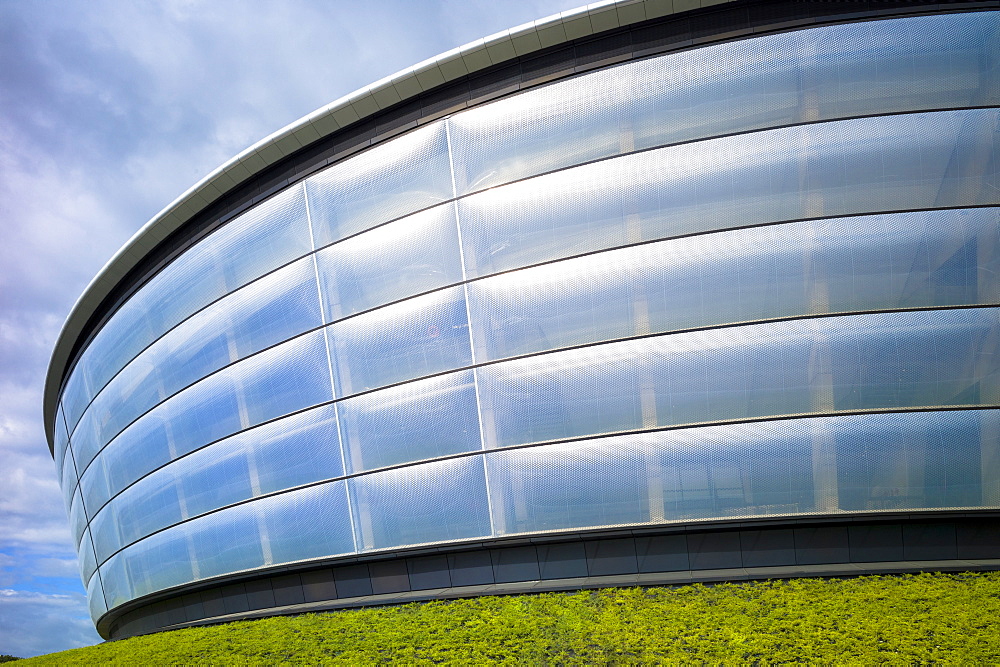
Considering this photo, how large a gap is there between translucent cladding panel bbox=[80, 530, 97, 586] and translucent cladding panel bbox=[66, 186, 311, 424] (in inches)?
297

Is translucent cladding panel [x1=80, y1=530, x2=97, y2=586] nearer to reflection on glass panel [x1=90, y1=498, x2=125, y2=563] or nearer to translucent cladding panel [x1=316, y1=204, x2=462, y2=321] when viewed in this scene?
reflection on glass panel [x1=90, y1=498, x2=125, y2=563]

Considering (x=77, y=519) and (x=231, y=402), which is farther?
(x=77, y=519)

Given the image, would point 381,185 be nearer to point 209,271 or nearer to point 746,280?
point 209,271

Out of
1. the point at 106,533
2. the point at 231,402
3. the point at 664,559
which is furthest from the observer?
the point at 106,533

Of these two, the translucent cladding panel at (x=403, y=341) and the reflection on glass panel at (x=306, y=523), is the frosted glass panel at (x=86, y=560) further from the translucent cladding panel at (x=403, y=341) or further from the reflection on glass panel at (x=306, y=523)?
the translucent cladding panel at (x=403, y=341)

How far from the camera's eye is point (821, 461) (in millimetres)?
13188

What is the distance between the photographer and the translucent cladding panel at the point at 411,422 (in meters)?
15.0

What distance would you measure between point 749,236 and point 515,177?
4.86 meters

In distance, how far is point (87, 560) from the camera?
27.6 m

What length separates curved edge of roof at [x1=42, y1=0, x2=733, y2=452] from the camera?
14688mm

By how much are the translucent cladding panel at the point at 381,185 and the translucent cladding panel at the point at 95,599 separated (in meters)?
17.6

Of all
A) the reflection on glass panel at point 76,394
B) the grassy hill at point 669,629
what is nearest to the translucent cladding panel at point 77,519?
the reflection on glass panel at point 76,394

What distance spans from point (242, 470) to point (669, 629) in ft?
37.9

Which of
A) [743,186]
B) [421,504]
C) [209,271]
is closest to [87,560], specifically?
[209,271]
